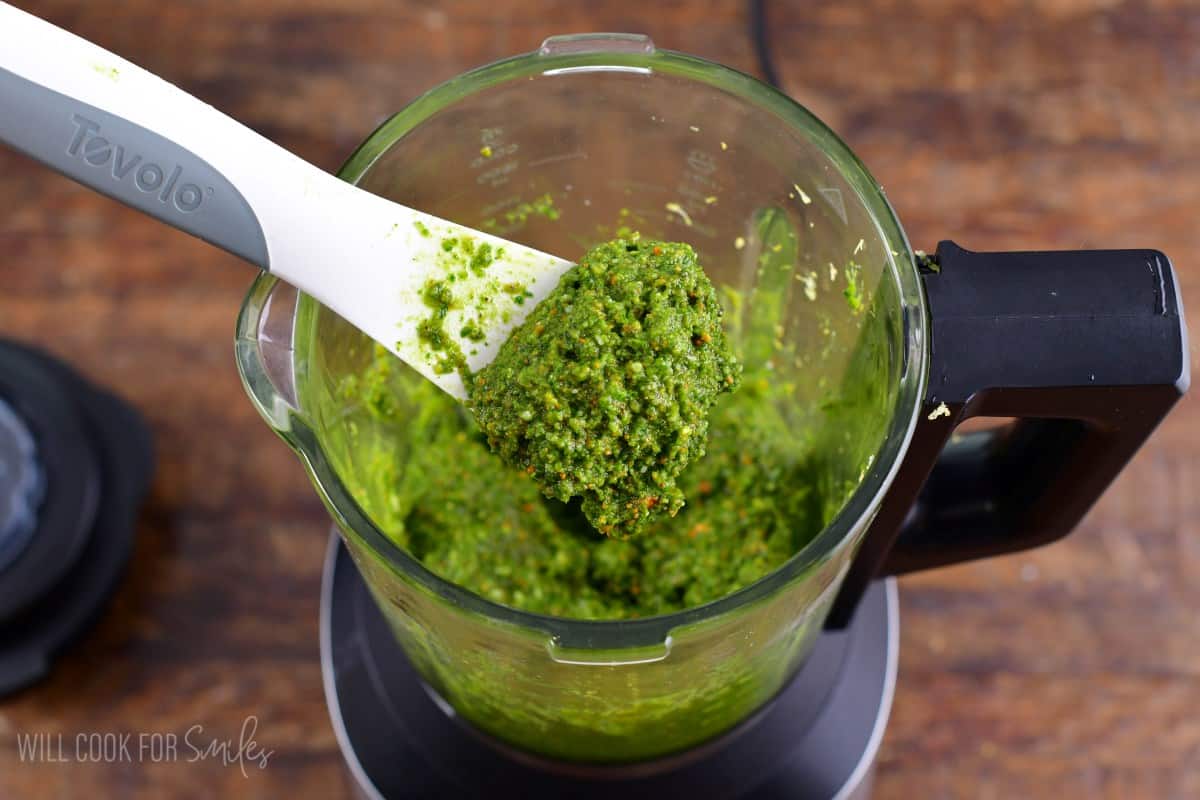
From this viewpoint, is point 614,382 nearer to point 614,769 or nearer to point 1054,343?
point 1054,343

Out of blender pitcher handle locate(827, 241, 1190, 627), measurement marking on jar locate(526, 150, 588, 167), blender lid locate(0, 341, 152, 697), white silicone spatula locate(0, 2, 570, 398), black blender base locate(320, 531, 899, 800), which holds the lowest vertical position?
black blender base locate(320, 531, 899, 800)

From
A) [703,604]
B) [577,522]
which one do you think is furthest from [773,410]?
[703,604]

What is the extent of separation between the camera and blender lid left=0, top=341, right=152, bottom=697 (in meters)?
1.16

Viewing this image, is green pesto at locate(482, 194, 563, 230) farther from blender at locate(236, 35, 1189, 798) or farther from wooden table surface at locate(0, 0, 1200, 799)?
wooden table surface at locate(0, 0, 1200, 799)

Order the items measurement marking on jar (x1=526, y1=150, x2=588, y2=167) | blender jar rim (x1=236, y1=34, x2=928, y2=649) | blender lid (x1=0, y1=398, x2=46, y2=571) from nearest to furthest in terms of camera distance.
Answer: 1. blender jar rim (x1=236, y1=34, x2=928, y2=649)
2. measurement marking on jar (x1=526, y1=150, x2=588, y2=167)
3. blender lid (x1=0, y1=398, x2=46, y2=571)

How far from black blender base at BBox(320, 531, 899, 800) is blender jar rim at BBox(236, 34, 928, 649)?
0.33m

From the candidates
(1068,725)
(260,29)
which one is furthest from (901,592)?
(260,29)

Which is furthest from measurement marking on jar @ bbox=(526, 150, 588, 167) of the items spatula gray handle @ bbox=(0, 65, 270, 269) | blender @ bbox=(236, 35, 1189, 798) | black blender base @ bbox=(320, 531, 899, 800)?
black blender base @ bbox=(320, 531, 899, 800)

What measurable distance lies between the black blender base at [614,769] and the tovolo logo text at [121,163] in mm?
475

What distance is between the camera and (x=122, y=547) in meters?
1.21

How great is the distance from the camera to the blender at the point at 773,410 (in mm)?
698

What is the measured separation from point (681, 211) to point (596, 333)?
11.5 inches

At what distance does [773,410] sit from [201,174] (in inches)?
20.5

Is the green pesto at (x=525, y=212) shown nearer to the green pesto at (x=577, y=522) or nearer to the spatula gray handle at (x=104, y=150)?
the green pesto at (x=577, y=522)
